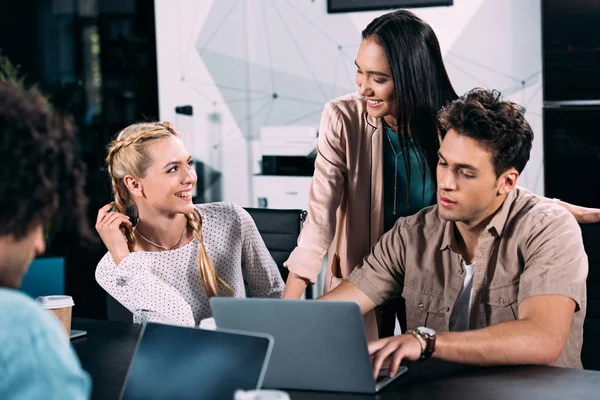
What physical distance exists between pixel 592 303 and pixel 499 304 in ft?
0.81

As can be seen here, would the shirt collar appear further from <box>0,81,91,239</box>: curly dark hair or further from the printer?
the printer

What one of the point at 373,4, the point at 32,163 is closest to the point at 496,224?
the point at 32,163

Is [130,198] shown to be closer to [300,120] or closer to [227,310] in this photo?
[227,310]

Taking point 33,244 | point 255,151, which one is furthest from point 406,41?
point 255,151

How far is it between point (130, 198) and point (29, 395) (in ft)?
5.44

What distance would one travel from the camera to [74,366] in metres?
0.95

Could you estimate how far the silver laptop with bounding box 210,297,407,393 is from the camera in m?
1.52

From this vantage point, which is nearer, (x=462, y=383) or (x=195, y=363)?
(x=195, y=363)

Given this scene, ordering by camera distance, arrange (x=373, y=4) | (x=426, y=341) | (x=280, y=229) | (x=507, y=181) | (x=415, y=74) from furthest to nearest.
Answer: (x=373, y=4) → (x=280, y=229) → (x=415, y=74) → (x=507, y=181) → (x=426, y=341)

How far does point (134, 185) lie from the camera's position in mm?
2484

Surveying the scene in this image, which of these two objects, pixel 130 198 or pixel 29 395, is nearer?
pixel 29 395

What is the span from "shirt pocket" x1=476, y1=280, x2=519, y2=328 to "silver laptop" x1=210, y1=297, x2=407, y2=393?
0.47 meters

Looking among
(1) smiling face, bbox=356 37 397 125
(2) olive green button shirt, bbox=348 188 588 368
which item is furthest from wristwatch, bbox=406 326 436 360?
(1) smiling face, bbox=356 37 397 125

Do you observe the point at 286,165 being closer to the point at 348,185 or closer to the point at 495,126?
the point at 348,185
